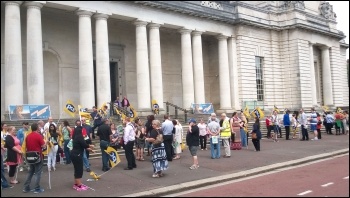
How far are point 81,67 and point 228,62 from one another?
1356 cm

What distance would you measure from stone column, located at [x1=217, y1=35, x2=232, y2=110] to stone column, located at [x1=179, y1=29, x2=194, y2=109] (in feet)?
12.0

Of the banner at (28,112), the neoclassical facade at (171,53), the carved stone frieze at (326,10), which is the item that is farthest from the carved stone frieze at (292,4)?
the banner at (28,112)

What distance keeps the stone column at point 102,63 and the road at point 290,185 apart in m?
13.7

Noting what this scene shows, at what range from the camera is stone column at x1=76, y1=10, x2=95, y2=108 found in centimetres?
2273

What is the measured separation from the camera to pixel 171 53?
3169cm

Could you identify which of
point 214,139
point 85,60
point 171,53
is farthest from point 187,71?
point 214,139

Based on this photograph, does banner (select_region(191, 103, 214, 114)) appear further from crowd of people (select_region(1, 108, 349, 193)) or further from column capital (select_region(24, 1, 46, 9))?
column capital (select_region(24, 1, 46, 9))

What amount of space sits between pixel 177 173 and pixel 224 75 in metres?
20.1

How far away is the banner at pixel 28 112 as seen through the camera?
61.6 feet

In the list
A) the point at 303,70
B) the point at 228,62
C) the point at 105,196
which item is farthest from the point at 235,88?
the point at 105,196

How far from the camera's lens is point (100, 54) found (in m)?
23.6

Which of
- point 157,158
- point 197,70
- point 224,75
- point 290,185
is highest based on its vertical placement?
point 197,70

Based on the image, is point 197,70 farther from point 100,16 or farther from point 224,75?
point 100,16

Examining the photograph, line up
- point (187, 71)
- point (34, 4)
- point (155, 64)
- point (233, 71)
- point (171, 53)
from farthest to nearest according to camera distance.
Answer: point (171, 53) < point (233, 71) < point (187, 71) < point (155, 64) < point (34, 4)
